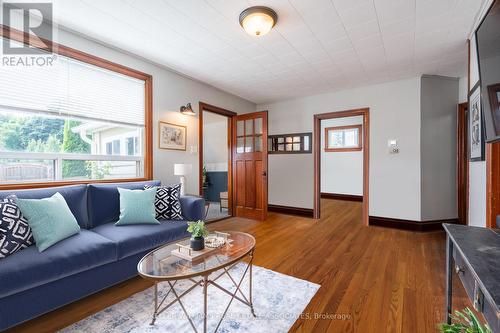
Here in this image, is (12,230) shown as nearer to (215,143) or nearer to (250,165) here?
(250,165)

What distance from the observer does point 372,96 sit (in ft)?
13.1

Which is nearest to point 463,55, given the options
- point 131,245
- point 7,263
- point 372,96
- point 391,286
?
point 372,96

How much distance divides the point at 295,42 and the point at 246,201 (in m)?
2.98

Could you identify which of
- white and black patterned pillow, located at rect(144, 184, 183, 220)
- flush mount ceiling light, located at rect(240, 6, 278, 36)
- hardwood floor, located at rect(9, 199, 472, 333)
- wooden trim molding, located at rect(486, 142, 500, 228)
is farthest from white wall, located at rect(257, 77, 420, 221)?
white and black patterned pillow, located at rect(144, 184, 183, 220)

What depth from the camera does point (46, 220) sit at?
169 cm

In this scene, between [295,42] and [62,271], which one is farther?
[295,42]

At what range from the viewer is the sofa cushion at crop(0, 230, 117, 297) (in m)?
1.34

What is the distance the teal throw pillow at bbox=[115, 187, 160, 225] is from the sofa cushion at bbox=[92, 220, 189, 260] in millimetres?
65

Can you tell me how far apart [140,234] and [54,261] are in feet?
2.00

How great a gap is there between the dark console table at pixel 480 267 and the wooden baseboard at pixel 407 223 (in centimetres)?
269

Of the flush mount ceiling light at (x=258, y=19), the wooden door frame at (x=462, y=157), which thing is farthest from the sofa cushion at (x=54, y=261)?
the wooden door frame at (x=462, y=157)

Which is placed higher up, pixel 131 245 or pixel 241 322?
pixel 131 245

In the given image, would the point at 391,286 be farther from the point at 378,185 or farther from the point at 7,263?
the point at 7,263

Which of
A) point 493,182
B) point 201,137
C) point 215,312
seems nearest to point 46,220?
point 215,312
